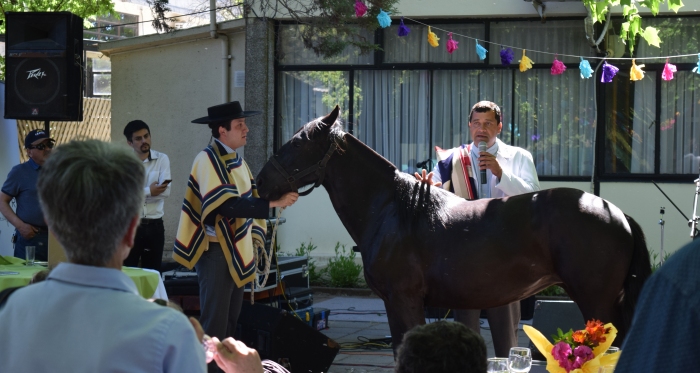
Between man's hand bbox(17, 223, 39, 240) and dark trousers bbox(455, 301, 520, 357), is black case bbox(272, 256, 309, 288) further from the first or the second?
dark trousers bbox(455, 301, 520, 357)

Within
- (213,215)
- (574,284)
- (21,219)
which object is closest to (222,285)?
(213,215)

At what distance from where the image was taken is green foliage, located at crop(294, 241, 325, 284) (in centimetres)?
1089

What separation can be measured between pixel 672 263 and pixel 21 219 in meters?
6.71

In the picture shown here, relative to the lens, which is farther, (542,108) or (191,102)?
(191,102)

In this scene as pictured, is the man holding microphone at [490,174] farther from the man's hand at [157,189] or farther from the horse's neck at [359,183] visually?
the man's hand at [157,189]

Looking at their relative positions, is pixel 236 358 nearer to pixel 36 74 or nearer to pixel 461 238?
pixel 461 238

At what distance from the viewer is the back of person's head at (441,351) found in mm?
1916

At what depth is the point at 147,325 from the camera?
5.29ft

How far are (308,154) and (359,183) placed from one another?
34cm

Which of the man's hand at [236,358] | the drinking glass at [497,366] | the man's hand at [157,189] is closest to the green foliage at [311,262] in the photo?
the man's hand at [157,189]

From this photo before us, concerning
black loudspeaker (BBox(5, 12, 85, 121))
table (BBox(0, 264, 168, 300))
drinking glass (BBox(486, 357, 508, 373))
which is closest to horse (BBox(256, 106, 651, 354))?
table (BBox(0, 264, 168, 300))

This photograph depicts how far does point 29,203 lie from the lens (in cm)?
707

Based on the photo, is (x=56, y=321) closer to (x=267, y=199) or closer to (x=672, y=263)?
(x=672, y=263)

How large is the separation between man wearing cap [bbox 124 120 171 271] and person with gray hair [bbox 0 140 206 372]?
5.82 meters
